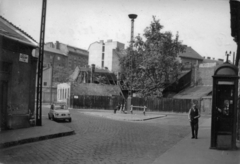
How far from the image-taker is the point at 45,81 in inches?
1059

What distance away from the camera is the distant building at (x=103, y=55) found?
56.2 meters

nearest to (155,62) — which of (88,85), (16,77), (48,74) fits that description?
(88,85)

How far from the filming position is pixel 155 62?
118 ft

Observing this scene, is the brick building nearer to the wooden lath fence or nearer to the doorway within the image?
the doorway

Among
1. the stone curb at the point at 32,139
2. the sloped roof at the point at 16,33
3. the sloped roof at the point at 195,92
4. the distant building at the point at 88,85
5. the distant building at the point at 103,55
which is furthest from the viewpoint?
the distant building at the point at 103,55

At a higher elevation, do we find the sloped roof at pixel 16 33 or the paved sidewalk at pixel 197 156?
the sloped roof at pixel 16 33

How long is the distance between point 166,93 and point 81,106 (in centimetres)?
1326

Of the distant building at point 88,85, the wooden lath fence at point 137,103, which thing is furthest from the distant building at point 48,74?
the wooden lath fence at point 137,103

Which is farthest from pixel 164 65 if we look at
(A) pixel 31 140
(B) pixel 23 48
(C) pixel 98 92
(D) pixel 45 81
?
(A) pixel 31 140

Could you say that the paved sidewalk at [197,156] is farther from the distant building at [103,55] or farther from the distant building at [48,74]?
the distant building at [103,55]

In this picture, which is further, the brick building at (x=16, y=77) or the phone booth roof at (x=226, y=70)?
the brick building at (x=16, y=77)

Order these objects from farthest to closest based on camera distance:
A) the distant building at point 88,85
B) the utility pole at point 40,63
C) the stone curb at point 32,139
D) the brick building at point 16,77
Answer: the distant building at point 88,85 → the utility pole at point 40,63 → the brick building at point 16,77 → the stone curb at point 32,139

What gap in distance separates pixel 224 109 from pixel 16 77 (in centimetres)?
926

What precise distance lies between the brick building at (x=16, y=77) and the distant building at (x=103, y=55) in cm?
4228
